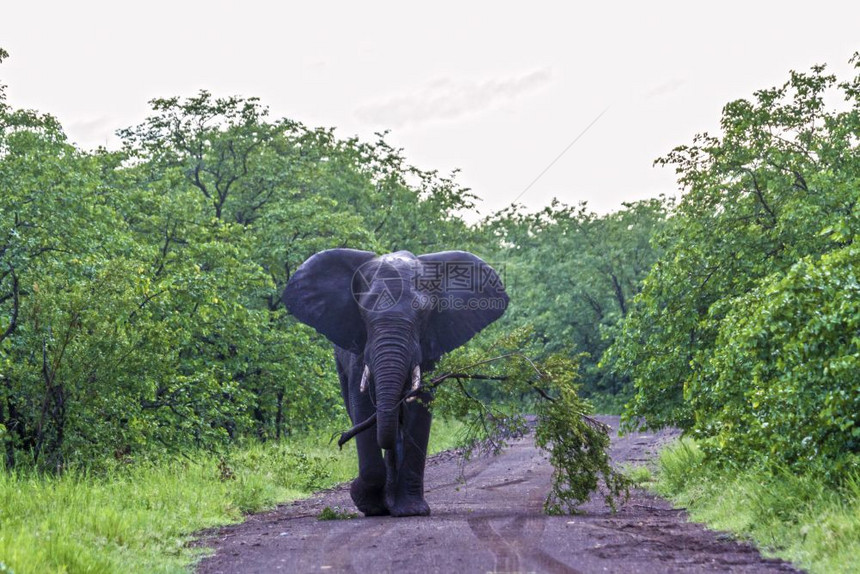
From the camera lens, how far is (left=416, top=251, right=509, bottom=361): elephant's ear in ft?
43.2

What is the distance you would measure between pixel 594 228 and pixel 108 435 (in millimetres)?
41134

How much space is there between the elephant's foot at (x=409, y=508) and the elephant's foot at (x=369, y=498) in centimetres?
12

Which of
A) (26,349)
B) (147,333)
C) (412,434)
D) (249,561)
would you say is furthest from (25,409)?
(249,561)

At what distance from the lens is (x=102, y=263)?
51.7 feet

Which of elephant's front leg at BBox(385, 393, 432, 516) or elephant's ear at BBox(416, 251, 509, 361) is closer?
elephant's front leg at BBox(385, 393, 432, 516)

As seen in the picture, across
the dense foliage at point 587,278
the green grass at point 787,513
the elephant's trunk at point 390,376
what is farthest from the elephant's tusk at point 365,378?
the dense foliage at point 587,278

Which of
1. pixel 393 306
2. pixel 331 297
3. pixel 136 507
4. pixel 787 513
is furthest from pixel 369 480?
pixel 787 513

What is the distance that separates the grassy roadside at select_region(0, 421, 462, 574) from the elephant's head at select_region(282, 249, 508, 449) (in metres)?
2.33

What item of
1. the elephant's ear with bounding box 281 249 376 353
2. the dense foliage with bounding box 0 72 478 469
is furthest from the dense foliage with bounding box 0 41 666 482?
the elephant's ear with bounding box 281 249 376 353

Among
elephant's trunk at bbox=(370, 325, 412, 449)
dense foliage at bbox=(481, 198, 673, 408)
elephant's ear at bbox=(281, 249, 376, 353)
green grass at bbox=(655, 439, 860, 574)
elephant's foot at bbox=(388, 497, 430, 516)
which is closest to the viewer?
green grass at bbox=(655, 439, 860, 574)

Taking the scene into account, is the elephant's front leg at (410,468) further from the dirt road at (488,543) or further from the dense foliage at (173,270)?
the dense foliage at (173,270)

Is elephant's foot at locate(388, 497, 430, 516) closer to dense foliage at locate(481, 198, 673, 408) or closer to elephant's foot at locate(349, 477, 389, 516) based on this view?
elephant's foot at locate(349, 477, 389, 516)

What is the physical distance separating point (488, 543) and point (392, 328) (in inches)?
142

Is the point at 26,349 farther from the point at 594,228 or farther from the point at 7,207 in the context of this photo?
the point at 594,228
